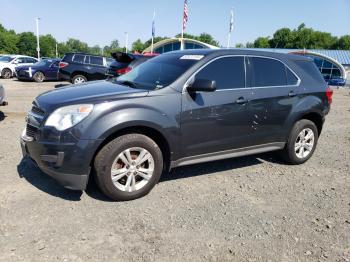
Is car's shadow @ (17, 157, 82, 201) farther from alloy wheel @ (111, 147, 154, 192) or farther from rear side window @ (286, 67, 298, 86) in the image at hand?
rear side window @ (286, 67, 298, 86)

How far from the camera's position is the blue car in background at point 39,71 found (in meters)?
18.7

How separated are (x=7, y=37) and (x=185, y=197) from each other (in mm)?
112924

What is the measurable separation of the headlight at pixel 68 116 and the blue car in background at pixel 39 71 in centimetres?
1649

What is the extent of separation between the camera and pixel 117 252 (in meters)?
3.08

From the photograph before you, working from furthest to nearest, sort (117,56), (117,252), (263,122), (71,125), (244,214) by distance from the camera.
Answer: (117,56) < (263,122) < (244,214) < (71,125) < (117,252)

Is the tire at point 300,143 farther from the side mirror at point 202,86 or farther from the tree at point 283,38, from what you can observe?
the tree at point 283,38

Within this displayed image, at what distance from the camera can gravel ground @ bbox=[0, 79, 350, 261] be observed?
313cm

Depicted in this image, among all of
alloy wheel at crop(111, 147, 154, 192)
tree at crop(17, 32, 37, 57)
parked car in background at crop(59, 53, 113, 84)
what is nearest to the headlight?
alloy wheel at crop(111, 147, 154, 192)

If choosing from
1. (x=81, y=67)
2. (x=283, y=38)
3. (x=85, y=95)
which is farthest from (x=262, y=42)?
(x=85, y=95)

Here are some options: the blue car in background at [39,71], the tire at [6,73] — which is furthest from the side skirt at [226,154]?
the tire at [6,73]

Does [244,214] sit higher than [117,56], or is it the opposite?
[117,56]

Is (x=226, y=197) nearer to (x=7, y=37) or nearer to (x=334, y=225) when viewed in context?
(x=334, y=225)

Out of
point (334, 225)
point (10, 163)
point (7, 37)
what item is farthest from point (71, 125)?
point (7, 37)

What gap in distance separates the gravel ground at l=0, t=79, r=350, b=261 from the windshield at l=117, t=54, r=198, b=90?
136cm
